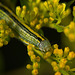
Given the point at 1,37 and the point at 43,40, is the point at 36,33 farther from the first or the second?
the point at 1,37

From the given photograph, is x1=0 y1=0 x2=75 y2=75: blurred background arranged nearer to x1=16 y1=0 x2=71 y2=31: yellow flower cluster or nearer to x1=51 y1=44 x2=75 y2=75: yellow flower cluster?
x1=16 y1=0 x2=71 y2=31: yellow flower cluster

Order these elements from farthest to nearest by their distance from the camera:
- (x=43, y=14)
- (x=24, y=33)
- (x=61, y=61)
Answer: (x=43, y=14) < (x=24, y=33) < (x=61, y=61)

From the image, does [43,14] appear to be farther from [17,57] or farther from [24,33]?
[17,57]

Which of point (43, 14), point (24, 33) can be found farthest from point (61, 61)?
point (43, 14)

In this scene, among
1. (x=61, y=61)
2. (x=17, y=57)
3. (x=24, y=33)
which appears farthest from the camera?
(x=17, y=57)

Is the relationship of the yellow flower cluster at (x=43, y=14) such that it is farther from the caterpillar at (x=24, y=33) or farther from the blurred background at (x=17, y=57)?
the blurred background at (x=17, y=57)

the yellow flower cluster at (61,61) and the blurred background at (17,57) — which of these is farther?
the blurred background at (17,57)

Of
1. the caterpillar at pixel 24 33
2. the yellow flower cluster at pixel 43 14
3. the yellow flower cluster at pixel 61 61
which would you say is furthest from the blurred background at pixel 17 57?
the yellow flower cluster at pixel 61 61

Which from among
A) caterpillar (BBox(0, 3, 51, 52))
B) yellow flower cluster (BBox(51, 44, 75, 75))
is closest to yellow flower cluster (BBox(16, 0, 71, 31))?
caterpillar (BBox(0, 3, 51, 52))
